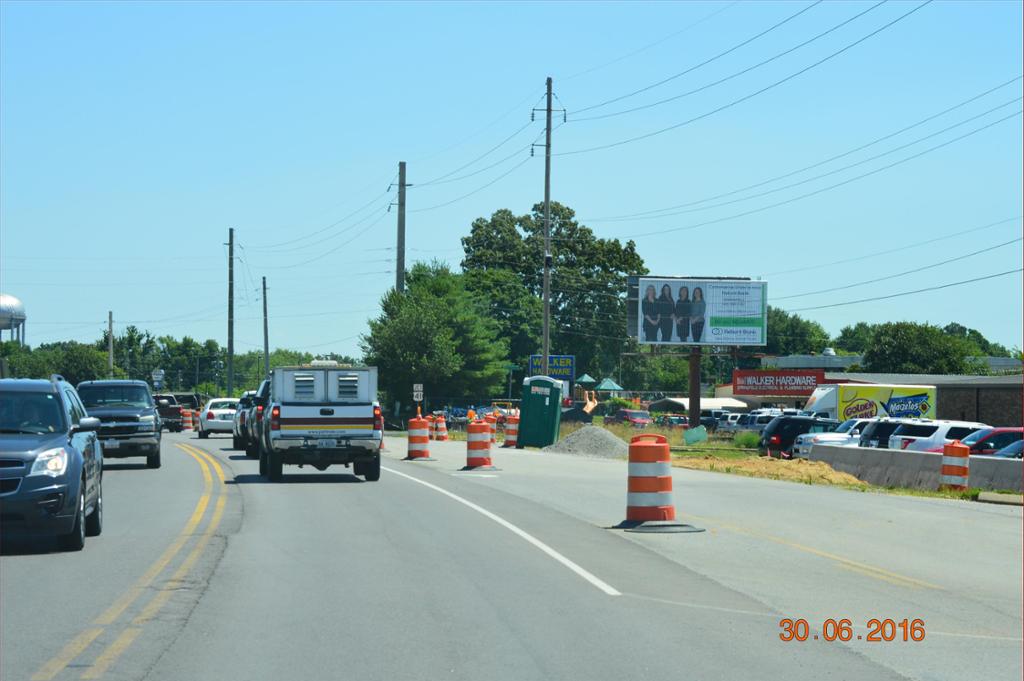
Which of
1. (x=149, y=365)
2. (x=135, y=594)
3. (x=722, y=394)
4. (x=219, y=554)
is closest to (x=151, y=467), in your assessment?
(x=219, y=554)

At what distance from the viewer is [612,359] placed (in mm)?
140125

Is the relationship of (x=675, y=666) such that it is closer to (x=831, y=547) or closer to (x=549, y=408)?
(x=831, y=547)

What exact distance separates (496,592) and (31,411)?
653 cm

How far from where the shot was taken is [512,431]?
47.4 m

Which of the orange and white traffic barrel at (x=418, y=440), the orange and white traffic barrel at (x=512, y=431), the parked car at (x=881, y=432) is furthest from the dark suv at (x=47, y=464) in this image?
the orange and white traffic barrel at (x=512, y=431)

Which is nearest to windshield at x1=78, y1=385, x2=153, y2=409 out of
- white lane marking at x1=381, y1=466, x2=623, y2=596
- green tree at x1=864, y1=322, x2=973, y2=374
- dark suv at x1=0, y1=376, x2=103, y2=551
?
white lane marking at x1=381, y1=466, x2=623, y2=596

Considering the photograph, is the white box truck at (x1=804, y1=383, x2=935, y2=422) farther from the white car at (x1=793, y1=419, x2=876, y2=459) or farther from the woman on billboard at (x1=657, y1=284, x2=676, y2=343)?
the white car at (x1=793, y1=419, x2=876, y2=459)

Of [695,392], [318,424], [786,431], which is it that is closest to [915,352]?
[695,392]

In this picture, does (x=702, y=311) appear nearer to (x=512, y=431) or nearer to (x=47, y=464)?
(x=512, y=431)

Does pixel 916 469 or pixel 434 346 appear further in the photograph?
pixel 434 346

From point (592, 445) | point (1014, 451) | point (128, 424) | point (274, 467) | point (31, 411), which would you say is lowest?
point (592, 445)

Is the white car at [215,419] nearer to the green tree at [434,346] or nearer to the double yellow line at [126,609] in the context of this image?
the green tree at [434,346]

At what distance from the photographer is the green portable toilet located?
151ft

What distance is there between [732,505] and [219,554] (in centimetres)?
1055
